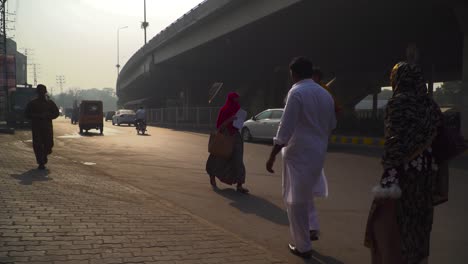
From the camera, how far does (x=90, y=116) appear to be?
24.7 m

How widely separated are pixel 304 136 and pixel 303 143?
64mm

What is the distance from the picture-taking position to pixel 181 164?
34.1 feet

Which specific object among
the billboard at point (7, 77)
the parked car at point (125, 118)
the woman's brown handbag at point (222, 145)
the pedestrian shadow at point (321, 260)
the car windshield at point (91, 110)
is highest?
the billboard at point (7, 77)

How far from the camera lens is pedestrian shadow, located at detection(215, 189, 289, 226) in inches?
208

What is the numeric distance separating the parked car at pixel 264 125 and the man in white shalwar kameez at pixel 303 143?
12.6 m

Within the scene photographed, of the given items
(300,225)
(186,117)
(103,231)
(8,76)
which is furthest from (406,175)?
(186,117)

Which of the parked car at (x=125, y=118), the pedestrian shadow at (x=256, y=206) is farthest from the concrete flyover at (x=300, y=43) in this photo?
the pedestrian shadow at (x=256, y=206)

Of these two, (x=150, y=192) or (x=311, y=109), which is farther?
(x=150, y=192)

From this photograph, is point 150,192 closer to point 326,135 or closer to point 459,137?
point 326,135

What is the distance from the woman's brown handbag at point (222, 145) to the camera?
6617mm

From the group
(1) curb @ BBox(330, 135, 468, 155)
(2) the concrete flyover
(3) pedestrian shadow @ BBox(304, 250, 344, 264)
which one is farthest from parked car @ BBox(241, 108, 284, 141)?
(3) pedestrian shadow @ BBox(304, 250, 344, 264)

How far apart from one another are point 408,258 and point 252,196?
412 cm

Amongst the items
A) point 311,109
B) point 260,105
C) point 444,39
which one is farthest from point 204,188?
point 260,105

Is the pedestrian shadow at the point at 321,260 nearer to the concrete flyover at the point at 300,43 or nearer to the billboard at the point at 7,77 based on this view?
the concrete flyover at the point at 300,43
